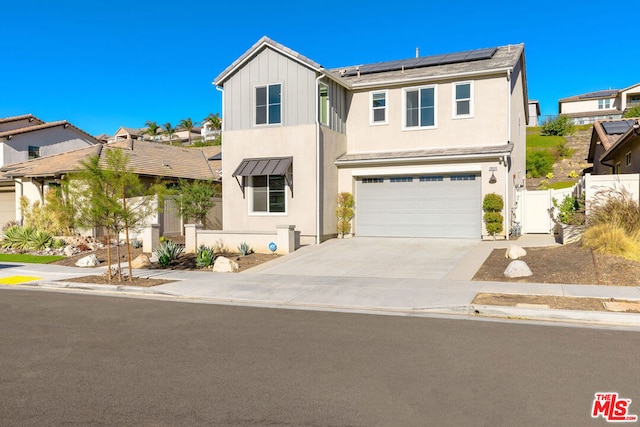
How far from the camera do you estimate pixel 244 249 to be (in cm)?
1758

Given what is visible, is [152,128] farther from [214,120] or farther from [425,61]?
[425,61]

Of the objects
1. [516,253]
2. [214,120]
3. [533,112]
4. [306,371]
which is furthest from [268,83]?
[214,120]

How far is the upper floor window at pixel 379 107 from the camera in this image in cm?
2112

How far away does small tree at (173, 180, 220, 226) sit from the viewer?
72.1 feet

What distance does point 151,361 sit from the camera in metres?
6.49

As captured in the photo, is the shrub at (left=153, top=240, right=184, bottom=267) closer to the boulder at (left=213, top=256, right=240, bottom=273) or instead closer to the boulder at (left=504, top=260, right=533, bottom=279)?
the boulder at (left=213, top=256, right=240, bottom=273)

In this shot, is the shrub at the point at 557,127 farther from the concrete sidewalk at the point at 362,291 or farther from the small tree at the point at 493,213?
the concrete sidewalk at the point at 362,291

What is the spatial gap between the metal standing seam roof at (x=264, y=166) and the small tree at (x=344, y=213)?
277 cm

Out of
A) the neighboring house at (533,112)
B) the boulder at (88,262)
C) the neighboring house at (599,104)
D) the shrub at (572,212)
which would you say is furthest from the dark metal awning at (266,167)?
the neighboring house at (599,104)

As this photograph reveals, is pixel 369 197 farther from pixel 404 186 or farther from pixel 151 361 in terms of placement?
pixel 151 361

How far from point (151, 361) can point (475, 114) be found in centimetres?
1631

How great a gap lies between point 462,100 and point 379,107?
10.9ft

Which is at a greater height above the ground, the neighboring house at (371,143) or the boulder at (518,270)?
the neighboring house at (371,143)

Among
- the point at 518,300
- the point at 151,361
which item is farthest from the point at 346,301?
the point at 151,361
